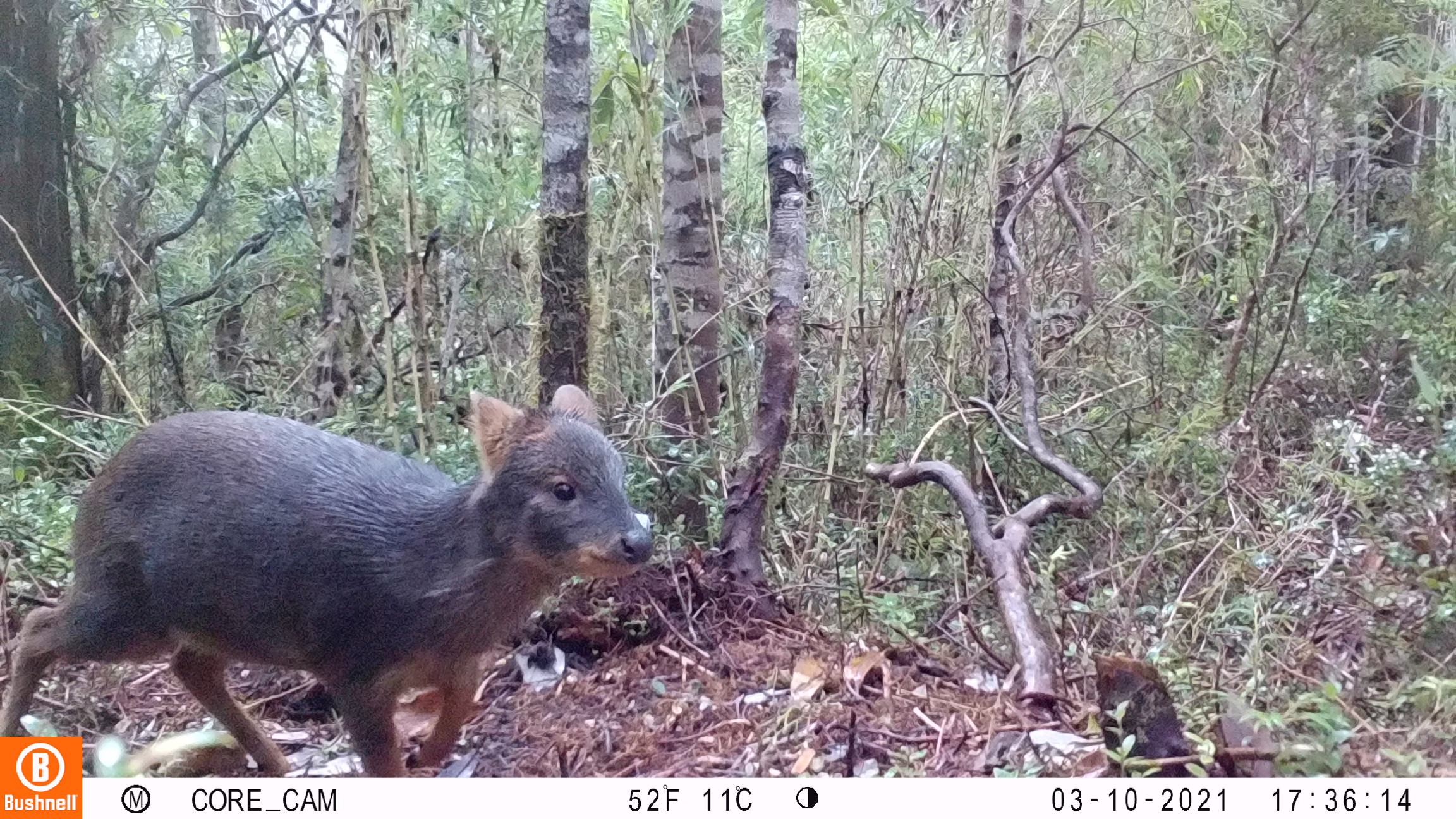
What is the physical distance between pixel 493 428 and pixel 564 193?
1159 mm

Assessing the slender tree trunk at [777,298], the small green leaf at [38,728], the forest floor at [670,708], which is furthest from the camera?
the slender tree trunk at [777,298]

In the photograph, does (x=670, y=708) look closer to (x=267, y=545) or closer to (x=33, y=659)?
(x=267, y=545)

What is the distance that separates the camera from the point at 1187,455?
409cm

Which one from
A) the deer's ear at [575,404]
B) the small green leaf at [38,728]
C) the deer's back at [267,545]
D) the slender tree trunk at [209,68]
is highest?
the slender tree trunk at [209,68]

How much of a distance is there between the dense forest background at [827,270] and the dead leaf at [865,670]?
→ 0.46 feet

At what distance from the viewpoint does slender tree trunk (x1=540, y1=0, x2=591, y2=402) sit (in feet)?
12.7

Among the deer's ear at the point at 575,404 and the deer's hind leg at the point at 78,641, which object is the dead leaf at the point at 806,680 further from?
the deer's hind leg at the point at 78,641

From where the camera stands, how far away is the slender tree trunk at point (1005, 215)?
4266 millimetres

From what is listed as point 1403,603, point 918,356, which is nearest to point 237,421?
point 918,356

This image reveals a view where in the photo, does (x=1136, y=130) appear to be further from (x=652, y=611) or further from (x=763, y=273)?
(x=652, y=611)

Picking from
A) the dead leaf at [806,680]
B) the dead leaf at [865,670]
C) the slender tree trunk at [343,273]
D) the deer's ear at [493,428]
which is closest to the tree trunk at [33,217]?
the slender tree trunk at [343,273]

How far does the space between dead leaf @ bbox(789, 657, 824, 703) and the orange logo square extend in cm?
158

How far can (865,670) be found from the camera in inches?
125
